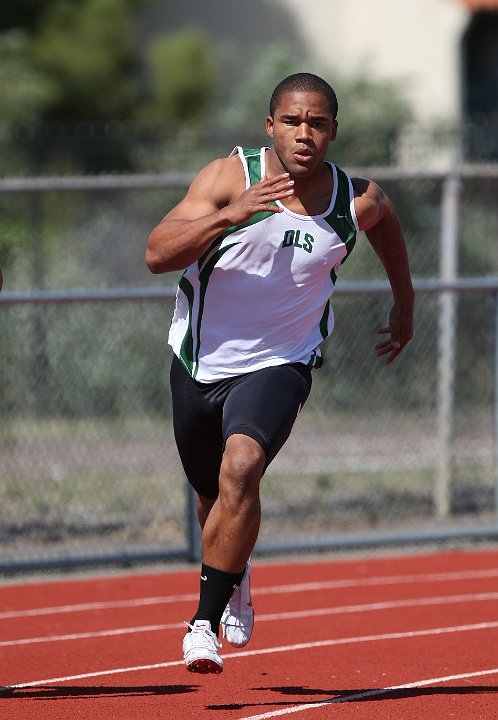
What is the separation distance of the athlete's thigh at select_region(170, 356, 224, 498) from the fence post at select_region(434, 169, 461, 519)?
195 inches

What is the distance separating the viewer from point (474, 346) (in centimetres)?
1106

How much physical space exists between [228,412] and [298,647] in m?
1.93

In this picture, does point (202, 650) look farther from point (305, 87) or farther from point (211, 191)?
point (305, 87)

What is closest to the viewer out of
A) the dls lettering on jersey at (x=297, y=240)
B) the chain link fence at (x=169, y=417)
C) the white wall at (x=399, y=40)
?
the dls lettering on jersey at (x=297, y=240)

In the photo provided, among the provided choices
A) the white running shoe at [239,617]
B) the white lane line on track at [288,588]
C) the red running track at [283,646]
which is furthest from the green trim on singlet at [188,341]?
the white lane line on track at [288,588]

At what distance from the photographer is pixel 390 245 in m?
6.43

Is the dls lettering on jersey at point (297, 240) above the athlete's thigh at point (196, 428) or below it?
above

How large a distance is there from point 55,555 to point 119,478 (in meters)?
0.84

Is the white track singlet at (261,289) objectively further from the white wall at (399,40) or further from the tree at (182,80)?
the white wall at (399,40)

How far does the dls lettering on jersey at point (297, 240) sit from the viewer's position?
586 cm

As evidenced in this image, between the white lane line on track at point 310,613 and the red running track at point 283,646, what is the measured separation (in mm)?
10

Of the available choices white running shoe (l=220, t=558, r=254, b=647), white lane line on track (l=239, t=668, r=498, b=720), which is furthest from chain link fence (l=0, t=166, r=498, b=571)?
white running shoe (l=220, t=558, r=254, b=647)

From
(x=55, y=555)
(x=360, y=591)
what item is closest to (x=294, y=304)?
(x=360, y=591)

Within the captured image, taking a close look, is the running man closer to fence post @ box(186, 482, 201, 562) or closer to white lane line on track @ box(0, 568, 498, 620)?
white lane line on track @ box(0, 568, 498, 620)
